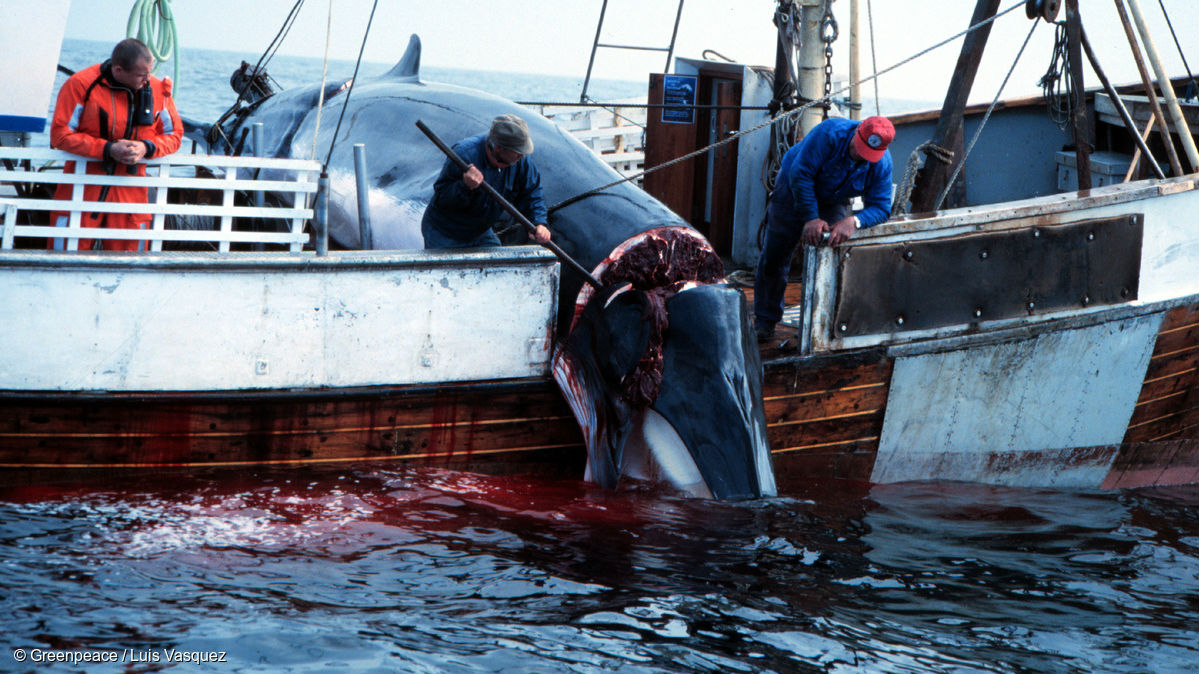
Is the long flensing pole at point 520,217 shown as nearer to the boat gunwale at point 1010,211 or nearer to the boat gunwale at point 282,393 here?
the boat gunwale at point 282,393

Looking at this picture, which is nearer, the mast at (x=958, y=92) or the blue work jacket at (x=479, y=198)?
the blue work jacket at (x=479, y=198)

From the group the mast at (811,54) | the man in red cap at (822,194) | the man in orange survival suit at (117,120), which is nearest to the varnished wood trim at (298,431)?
the man in orange survival suit at (117,120)

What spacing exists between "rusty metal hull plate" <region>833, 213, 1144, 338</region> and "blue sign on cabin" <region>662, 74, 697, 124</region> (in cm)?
334

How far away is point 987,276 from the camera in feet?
20.0

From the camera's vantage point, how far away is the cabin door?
874 centimetres

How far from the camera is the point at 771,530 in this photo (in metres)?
5.17

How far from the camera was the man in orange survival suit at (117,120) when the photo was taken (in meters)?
5.55

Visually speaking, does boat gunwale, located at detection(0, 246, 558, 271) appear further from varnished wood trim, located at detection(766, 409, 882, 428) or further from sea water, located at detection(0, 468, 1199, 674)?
varnished wood trim, located at detection(766, 409, 882, 428)

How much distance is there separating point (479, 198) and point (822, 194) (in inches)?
79.3

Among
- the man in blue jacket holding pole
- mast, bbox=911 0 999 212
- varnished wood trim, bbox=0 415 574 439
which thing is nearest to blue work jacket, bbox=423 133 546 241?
the man in blue jacket holding pole

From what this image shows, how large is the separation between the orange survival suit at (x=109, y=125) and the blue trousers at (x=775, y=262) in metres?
3.37

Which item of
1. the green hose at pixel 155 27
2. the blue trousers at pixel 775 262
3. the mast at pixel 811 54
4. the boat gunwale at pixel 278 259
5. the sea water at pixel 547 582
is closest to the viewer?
the sea water at pixel 547 582

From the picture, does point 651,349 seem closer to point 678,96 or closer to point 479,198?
Answer: point 479,198

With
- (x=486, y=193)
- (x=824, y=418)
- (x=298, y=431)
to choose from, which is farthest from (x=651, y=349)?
(x=298, y=431)
